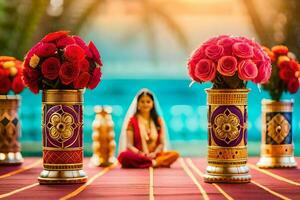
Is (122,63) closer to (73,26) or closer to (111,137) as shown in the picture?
(73,26)

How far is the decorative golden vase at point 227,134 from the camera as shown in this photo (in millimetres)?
6715

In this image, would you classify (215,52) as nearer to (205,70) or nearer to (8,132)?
(205,70)

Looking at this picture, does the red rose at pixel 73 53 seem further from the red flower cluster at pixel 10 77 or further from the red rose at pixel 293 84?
the red rose at pixel 293 84

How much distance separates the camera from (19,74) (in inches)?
330

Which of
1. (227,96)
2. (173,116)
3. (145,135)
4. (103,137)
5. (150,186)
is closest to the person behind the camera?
(150,186)

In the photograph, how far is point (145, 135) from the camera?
8.24 metres

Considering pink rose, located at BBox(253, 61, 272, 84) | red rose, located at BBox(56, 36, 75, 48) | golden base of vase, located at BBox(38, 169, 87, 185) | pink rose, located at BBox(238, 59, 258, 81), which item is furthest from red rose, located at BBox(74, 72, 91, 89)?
pink rose, located at BBox(253, 61, 272, 84)

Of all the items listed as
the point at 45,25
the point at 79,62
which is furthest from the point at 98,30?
the point at 79,62

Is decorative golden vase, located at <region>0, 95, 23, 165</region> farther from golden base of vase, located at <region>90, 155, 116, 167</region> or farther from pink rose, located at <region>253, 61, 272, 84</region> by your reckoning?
pink rose, located at <region>253, 61, 272, 84</region>

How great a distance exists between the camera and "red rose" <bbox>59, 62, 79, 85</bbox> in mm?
6586

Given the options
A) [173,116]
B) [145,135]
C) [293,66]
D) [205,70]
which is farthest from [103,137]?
[173,116]

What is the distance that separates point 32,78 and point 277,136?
2527 mm

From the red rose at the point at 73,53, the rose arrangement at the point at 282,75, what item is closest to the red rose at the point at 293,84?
the rose arrangement at the point at 282,75

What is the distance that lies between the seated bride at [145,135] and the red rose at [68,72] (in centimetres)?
166
